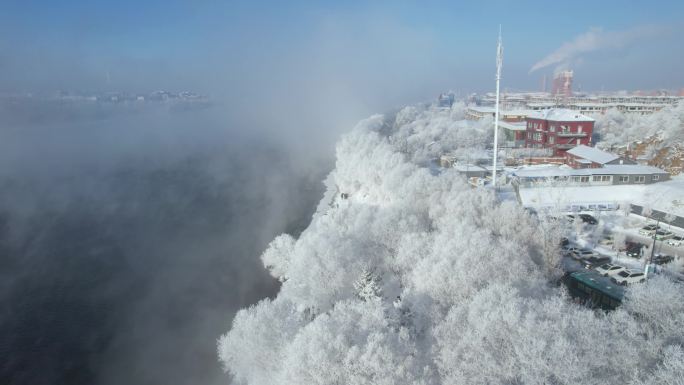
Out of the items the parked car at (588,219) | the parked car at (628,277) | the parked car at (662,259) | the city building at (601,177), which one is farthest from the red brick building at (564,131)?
the parked car at (628,277)

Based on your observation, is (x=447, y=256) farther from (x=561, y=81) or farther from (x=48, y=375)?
(x=561, y=81)

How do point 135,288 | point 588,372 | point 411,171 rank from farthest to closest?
1. point 411,171
2. point 135,288
3. point 588,372

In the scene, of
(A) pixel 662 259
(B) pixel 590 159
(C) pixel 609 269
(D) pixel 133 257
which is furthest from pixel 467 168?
(D) pixel 133 257

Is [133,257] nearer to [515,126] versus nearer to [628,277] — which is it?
[628,277]

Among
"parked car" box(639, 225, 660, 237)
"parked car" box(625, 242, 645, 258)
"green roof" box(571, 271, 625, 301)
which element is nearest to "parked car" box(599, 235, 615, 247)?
"parked car" box(625, 242, 645, 258)

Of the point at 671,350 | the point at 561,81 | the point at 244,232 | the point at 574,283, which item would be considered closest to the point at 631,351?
the point at 671,350
